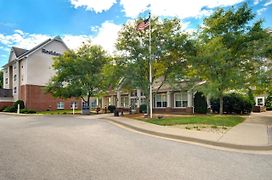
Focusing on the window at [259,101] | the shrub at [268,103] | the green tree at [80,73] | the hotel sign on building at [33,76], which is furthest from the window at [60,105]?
the shrub at [268,103]

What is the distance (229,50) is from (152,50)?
22.4 feet

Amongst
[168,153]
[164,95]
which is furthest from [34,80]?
[168,153]

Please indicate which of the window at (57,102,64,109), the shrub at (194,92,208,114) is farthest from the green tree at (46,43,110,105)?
the window at (57,102,64,109)

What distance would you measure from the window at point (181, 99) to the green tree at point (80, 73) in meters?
9.93

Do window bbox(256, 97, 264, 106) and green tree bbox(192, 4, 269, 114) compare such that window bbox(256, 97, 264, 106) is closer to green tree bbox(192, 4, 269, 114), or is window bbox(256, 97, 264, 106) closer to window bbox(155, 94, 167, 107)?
window bbox(155, 94, 167, 107)

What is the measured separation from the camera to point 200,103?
23531 mm

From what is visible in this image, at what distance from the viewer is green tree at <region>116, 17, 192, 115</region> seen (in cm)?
1933

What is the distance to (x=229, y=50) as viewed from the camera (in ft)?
60.2

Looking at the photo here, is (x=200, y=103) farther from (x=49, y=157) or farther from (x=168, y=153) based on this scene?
(x=49, y=157)

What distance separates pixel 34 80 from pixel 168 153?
36.1 m

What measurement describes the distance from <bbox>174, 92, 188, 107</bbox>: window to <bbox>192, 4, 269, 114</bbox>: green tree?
6293mm

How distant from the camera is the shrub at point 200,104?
915 inches

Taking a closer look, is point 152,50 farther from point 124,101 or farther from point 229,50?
point 124,101

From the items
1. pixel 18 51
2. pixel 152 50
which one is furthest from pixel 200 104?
pixel 18 51
